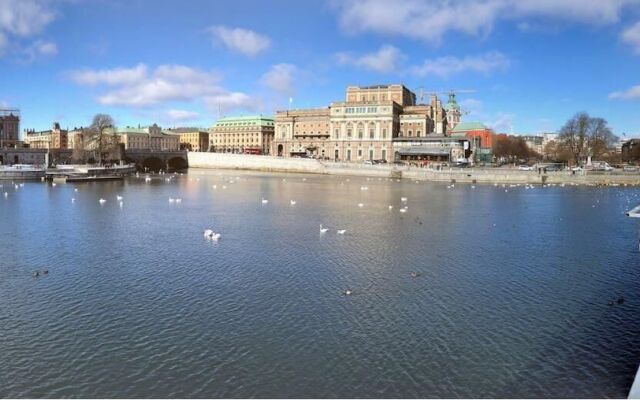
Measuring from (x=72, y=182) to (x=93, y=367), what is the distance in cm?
7949

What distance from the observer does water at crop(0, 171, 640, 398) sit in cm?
1468

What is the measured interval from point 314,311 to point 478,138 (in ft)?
494

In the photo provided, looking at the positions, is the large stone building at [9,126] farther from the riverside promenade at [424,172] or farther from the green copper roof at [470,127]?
the green copper roof at [470,127]

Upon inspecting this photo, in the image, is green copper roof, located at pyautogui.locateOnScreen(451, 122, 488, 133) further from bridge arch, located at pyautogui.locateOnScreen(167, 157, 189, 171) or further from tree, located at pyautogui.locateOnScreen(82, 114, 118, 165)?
tree, located at pyautogui.locateOnScreen(82, 114, 118, 165)

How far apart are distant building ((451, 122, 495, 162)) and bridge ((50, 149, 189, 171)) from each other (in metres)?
79.5

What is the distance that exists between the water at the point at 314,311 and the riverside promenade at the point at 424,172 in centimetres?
5810

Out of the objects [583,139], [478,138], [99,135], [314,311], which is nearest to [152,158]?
[99,135]

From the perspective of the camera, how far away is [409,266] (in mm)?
27609

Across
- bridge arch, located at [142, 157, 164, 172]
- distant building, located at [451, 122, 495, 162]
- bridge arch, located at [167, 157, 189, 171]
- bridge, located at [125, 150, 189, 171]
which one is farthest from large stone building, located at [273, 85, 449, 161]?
bridge arch, located at [142, 157, 164, 172]

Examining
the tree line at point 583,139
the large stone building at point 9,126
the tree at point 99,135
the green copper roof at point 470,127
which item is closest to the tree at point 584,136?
the tree line at point 583,139

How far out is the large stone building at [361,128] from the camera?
477 feet

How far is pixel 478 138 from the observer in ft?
529

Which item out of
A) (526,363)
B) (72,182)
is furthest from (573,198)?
(72,182)

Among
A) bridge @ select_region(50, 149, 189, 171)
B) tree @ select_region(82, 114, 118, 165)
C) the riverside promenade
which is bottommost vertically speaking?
the riverside promenade
